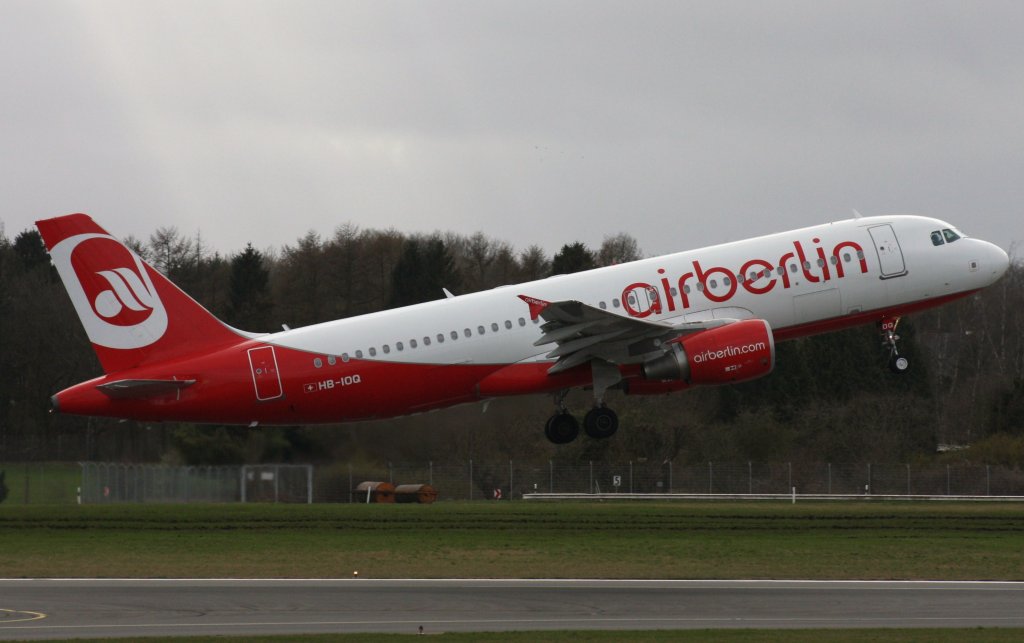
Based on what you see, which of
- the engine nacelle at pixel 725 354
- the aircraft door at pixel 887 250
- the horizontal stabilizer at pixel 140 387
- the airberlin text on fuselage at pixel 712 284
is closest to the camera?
the engine nacelle at pixel 725 354

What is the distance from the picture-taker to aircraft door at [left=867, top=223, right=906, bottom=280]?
45.2 meters

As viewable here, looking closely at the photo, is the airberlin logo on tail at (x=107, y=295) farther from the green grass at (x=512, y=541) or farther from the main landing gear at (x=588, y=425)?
the main landing gear at (x=588, y=425)

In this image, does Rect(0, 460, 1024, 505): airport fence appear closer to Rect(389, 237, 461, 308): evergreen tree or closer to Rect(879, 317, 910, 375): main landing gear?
Rect(389, 237, 461, 308): evergreen tree

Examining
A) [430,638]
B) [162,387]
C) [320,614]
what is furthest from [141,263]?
[430,638]

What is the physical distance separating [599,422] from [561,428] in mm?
1392

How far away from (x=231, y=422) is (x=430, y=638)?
17444mm

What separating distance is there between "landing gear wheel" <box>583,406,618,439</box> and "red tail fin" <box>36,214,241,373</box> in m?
10.5

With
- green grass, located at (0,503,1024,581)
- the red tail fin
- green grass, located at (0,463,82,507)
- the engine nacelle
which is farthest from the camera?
green grass, located at (0,463,82,507)

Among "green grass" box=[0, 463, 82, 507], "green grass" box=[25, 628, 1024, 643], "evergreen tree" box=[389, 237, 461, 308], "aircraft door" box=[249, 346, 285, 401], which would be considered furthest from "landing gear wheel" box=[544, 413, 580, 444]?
"evergreen tree" box=[389, 237, 461, 308]

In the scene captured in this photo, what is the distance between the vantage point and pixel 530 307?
43.5 meters

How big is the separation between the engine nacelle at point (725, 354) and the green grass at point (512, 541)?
5344mm

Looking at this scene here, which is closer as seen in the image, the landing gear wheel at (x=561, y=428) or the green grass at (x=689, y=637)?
the green grass at (x=689, y=637)

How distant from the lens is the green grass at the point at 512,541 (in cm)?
4194

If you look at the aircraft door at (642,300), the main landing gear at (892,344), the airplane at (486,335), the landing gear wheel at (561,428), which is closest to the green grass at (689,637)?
the airplane at (486,335)
